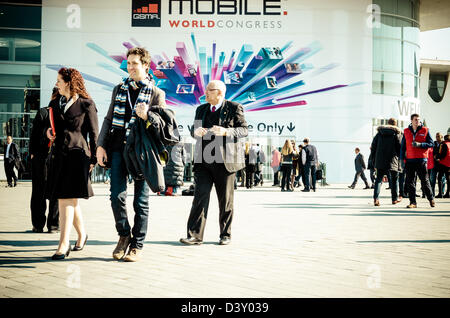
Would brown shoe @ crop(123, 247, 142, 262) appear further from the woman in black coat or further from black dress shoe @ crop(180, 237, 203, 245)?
black dress shoe @ crop(180, 237, 203, 245)

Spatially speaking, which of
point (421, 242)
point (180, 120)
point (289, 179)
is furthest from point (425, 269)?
point (180, 120)

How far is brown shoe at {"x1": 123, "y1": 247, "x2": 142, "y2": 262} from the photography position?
4.40 metres

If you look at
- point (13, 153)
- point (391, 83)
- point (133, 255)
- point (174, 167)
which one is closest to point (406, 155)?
point (174, 167)

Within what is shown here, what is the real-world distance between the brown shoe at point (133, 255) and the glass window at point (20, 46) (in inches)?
960

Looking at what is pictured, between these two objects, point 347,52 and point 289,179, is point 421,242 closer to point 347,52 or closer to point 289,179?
point 289,179

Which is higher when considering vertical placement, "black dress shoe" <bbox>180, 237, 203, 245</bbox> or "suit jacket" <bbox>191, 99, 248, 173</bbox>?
"suit jacket" <bbox>191, 99, 248, 173</bbox>

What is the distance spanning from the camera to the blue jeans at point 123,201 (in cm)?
450

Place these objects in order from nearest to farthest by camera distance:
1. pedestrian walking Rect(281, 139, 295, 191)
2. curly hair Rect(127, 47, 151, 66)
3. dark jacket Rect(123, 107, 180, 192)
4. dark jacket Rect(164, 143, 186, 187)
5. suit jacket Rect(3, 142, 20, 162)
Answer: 1. dark jacket Rect(123, 107, 180, 192)
2. curly hair Rect(127, 47, 151, 66)
3. dark jacket Rect(164, 143, 186, 187)
4. pedestrian walking Rect(281, 139, 295, 191)
5. suit jacket Rect(3, 142, 20, 162)

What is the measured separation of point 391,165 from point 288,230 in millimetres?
4929

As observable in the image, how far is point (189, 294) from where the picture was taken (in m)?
3.27

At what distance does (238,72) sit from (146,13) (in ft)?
19.4

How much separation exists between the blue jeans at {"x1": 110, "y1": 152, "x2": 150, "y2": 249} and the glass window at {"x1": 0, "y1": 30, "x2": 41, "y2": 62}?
24090 mm

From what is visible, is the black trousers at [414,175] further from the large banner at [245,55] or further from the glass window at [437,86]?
the glass window at [437,86]

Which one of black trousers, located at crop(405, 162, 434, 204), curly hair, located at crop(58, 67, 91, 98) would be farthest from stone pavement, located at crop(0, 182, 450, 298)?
black trousers, located at crop(405, 162, 434, 204)
